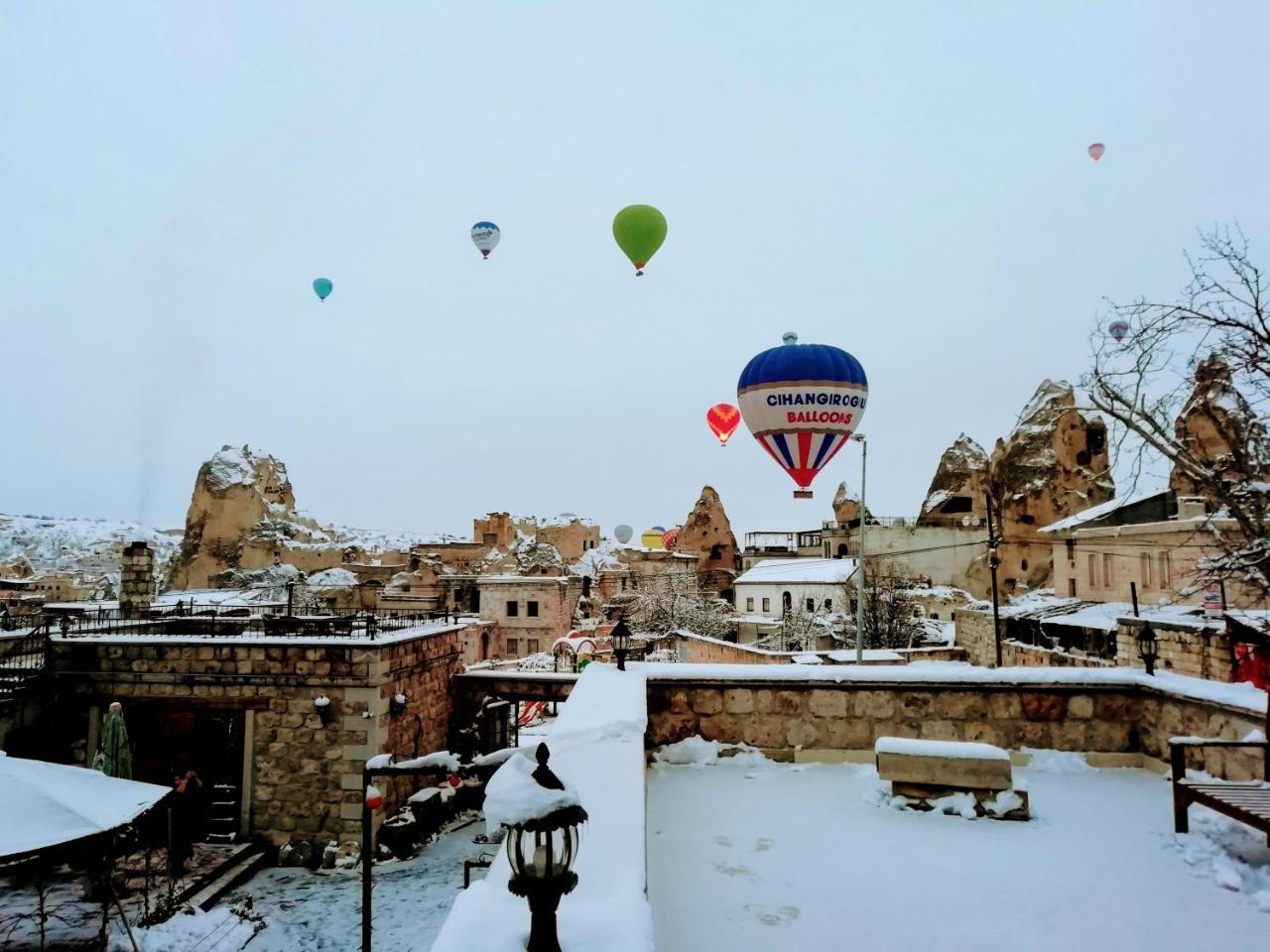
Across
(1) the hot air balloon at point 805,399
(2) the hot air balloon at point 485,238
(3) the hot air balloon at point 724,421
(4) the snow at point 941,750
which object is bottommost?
(4) the snow at point 941,750

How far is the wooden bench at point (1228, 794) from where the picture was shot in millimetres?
3777

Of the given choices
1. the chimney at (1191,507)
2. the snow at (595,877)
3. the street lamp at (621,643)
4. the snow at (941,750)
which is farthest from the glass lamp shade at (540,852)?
the chimney at (1191,507)

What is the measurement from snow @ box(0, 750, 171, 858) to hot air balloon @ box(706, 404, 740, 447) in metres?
25.9

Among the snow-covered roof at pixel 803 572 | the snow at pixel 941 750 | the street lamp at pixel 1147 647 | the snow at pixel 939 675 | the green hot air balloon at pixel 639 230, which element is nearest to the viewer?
the snow at pixel 941 750

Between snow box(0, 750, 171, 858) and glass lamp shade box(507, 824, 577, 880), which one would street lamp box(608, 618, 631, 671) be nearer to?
glass lamp shade box(507, 824, 577, 880)

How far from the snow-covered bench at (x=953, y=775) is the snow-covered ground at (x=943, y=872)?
13cm

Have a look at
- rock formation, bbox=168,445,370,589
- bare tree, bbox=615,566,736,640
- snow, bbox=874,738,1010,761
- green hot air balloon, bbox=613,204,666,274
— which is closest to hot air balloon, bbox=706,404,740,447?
bare tree, bbox=615,566,736,640

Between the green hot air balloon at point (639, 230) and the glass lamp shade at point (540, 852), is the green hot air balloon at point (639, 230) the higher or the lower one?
the higher one

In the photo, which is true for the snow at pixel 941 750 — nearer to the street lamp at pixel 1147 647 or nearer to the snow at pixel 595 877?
the snow at pixel 595 877

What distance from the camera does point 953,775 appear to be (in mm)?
4836

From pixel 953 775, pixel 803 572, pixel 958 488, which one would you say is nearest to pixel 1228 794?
pixel 953 775

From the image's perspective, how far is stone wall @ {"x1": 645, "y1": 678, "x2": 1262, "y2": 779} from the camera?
5801mm

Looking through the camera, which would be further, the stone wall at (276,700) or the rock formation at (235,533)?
the rock formation at (235,533)

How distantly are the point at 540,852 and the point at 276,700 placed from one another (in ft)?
48.5
